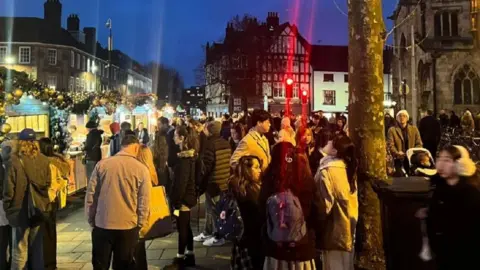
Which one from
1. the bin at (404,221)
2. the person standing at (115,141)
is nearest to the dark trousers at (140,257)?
the bin at (404,221)

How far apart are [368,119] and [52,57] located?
5722 centimetres

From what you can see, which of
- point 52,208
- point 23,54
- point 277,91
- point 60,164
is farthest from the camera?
point 277,91

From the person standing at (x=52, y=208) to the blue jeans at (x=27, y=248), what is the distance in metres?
0.12

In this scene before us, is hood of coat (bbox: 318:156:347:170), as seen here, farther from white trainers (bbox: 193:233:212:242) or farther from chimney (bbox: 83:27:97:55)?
chimney (bbox: 83:27:97:55)

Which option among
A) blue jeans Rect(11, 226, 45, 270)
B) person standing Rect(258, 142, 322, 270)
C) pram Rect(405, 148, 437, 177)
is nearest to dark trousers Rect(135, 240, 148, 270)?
blue jeans Rect(11, 226, 45, 270)

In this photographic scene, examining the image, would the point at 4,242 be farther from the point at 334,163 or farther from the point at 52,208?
the point at 334,163

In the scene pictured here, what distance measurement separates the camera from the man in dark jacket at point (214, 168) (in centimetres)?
703

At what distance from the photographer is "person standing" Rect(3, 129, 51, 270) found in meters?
5.45

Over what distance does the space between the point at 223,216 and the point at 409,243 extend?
1991 mm

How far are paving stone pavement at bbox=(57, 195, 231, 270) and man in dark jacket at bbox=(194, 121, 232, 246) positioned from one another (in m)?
0.48

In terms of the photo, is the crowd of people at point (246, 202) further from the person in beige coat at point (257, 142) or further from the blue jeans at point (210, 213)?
the blue jeans at point (210, 213)

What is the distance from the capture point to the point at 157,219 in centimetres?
528

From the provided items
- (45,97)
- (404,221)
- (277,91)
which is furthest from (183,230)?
(277,91)

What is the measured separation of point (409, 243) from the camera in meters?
4.76
